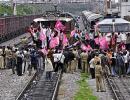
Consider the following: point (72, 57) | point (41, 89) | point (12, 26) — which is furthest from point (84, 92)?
point (12, 26)

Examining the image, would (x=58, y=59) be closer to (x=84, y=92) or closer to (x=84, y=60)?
(x=84, y=60)

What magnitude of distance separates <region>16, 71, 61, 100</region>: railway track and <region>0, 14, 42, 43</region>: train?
70.8 ft

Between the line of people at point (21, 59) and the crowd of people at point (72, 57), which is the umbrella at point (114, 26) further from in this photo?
the line of people at point (21, 59)

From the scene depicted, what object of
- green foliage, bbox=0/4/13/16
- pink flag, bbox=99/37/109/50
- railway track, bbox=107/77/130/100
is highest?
pink flag, bbox=99/37/109/50

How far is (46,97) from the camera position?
1847 centimetres

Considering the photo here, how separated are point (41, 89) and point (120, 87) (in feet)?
12.1

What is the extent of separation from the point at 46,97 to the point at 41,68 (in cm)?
815

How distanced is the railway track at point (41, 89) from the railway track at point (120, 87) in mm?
2417

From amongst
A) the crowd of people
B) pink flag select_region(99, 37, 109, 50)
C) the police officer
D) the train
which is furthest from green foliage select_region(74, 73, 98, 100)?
the train

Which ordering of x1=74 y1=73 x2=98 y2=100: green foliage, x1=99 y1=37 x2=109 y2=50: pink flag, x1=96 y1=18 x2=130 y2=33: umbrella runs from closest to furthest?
x1=74 y1=73 x2=98 y2=100: green foliage, x1=99 y1=37 x2=109 y2=50: pink flag, x1=96 y1=18 x2=130 y2=33: umbrella

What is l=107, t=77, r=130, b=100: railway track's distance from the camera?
19.1 meters

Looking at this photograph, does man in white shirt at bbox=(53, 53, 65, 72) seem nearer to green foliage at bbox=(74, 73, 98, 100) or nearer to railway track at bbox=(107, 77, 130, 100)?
green foliage at bbox=(74, 73, 98, 100)

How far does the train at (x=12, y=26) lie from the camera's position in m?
46.2

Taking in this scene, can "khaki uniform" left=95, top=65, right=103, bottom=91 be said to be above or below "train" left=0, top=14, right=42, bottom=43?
above
